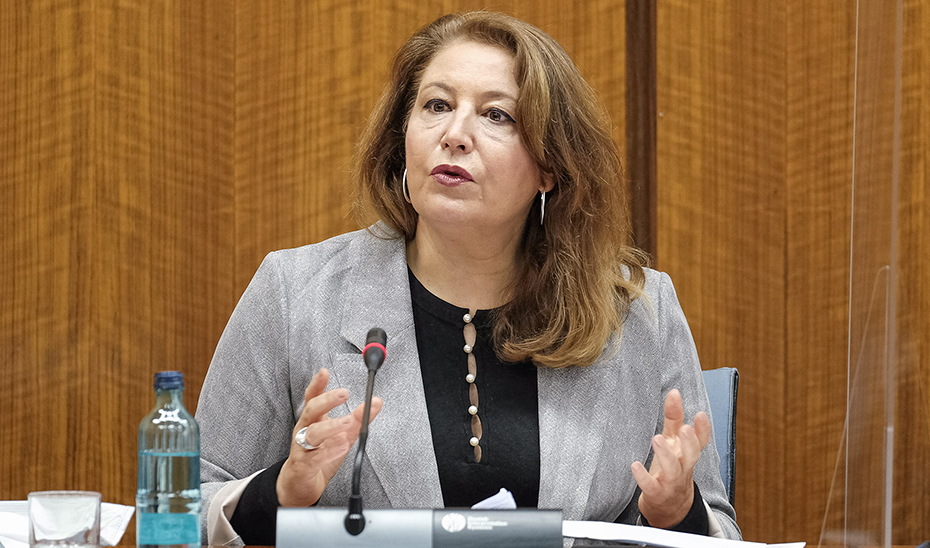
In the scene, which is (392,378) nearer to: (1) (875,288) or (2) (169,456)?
(2) (169,456)

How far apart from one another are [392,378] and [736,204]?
1.09 m

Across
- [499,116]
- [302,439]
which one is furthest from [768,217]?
[302,439]

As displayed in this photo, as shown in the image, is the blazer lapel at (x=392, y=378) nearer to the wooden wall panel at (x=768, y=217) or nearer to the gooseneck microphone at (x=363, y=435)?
the gooseneck microphone at (x=363, y=435)

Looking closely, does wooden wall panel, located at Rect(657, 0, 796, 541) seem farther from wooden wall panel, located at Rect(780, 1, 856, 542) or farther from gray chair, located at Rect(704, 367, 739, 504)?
gray chair, located at Rect(704, 367, 739, 504)

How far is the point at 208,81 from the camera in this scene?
7.11 feet

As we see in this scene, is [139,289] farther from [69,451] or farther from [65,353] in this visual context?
[69,451]

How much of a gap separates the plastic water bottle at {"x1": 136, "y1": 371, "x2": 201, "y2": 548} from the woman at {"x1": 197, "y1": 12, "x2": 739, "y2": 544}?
0.29m

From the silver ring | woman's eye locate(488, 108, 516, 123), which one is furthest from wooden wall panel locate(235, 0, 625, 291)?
the silver ring

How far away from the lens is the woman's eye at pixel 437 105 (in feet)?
5.31

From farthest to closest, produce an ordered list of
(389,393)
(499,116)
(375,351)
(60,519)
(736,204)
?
(736,204) < (499,116) < (389,393) < (375,351) < (60,519)

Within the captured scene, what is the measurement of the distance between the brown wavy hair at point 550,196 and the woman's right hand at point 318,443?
472mm

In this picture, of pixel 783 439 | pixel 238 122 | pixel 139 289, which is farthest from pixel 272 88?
pixel 783 439

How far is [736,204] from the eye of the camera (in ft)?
7.30

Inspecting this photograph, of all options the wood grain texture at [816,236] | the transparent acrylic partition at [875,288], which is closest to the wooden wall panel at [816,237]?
the wood grain texture at [816,236]
